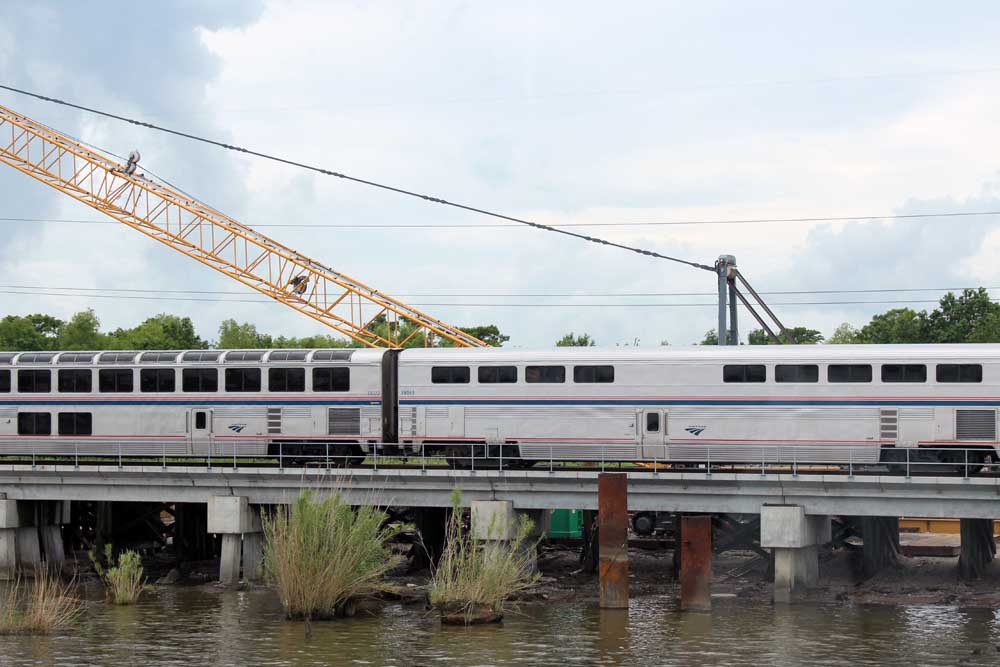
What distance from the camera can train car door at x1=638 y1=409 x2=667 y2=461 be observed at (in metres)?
42.7

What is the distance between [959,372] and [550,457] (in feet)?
44.1

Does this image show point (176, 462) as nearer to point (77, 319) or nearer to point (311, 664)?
point (311, 664)

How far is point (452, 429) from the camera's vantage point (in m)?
44.4

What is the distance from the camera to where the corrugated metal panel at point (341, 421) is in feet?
148

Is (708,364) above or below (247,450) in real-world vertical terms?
above

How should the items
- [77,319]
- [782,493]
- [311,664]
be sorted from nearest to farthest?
1. [311,664]
2. [782,493]
3. [77,319]

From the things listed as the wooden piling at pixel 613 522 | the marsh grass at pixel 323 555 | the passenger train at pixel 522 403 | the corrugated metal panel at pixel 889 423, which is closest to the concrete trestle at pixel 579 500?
the wooden piling at pixel 613 522

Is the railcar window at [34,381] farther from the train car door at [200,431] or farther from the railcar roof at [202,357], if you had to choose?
the train car door at [200,431]

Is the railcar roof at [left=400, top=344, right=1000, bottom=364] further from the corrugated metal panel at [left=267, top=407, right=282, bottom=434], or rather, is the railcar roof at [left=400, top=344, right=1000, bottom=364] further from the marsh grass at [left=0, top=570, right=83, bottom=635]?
the marsh grass at [left=0, top=570, right=83, bottom=635]

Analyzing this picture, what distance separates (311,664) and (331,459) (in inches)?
607

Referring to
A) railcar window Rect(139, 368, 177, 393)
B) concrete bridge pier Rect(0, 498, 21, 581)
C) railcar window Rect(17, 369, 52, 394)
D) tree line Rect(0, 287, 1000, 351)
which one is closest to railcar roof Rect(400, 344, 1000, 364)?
railcar window Rect(139, 368, 177, 393)

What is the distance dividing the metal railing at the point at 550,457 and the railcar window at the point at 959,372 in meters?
2.16

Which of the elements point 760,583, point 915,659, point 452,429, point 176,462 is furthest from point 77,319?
point 915,659

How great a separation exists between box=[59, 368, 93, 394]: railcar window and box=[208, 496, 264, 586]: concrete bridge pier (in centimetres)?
855
